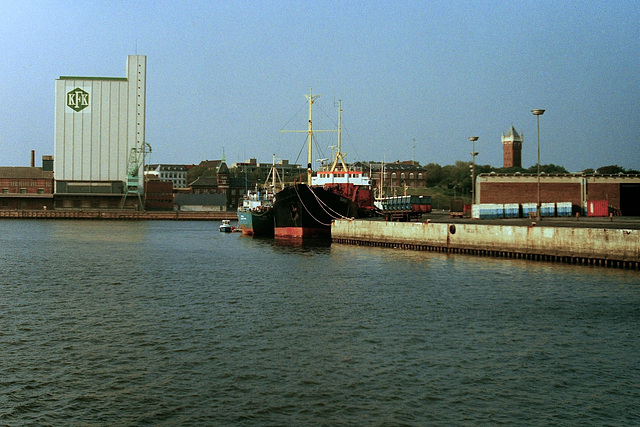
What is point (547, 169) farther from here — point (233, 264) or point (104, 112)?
point (233, 264)

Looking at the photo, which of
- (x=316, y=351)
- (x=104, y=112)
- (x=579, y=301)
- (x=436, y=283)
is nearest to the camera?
(x=316, y=351)

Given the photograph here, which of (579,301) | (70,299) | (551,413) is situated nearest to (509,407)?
(551,413)

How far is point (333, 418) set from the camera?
13.3 meters

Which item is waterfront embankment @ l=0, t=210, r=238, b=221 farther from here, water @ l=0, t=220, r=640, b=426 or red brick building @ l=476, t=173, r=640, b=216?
water @ l=0, t=220, r=640, b=426

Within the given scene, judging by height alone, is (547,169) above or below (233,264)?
above

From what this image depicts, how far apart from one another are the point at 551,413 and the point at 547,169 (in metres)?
171

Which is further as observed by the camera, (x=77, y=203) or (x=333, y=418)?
(x=77, y=203)

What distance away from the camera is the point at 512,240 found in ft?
136

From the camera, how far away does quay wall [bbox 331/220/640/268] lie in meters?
35.0

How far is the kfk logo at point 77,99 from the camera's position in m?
126

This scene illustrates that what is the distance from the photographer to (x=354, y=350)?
18438 mm

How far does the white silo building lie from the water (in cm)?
9734

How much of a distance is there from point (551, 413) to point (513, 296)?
13.6 metres

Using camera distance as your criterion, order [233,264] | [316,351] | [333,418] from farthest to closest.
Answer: [233,264] → [316,351] → [333,418]
